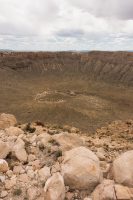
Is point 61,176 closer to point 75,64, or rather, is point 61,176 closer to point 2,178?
point 2,178

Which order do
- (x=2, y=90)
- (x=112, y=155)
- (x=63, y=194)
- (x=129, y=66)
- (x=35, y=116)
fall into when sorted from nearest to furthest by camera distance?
(x=63, y=194), (x=112, y=155), (x=35, y=116), (x=2, y=90), (x=129, y=66)

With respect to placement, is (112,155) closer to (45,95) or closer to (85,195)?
(85,195)

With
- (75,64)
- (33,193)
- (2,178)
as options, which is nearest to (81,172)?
(33,193)

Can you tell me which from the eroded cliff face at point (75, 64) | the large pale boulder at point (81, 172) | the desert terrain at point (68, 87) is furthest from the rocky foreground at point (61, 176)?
the eroded cliff face at point (75, 64)

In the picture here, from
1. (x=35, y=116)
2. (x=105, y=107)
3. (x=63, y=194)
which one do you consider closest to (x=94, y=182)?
(x=63, y=194)

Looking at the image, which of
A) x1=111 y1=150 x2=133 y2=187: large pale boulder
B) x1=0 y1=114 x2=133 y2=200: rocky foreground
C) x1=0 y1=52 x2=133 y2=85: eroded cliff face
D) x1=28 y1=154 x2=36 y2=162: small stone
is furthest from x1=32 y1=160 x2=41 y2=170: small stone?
x1=0 y1=52 x2=133 y2=85: eroded cliff face

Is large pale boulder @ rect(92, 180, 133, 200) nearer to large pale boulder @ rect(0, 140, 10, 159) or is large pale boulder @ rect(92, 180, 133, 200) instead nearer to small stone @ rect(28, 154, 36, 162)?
small stone @ rect(28, 154, 36, 162)
